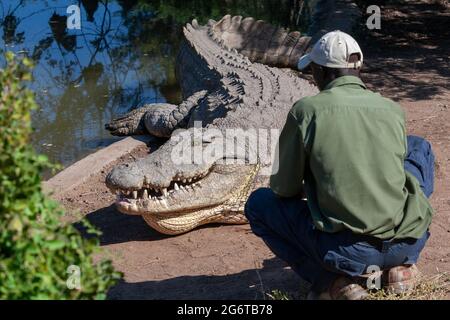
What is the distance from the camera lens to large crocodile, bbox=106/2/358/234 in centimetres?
506

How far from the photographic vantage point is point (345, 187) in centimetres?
340

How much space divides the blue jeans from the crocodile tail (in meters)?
6.09

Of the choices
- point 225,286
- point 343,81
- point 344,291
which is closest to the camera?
point 343,81

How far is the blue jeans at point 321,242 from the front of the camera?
3490 millimetres

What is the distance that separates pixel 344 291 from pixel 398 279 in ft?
1.00

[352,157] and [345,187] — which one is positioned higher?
[352,157]

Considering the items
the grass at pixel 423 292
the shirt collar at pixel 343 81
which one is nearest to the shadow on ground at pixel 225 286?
the grass at pixel 423 292

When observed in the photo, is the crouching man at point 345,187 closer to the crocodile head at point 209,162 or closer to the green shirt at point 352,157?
the green shirt at point 352,157

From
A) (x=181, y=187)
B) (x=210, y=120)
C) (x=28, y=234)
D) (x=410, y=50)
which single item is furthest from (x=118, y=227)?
(x=410, y=50)

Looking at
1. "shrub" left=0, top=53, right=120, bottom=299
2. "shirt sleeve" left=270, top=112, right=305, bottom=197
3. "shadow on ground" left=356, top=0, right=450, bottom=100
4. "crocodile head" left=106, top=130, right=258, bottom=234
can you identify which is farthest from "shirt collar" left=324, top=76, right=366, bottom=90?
"shadow on ground" left=356, top=0, right=450, bottom=100

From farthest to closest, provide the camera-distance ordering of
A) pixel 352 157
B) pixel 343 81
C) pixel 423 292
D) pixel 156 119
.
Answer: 1. pixel 156 119
2. pixel 423 292
3. pixel 343 81
4. pixel 352 157

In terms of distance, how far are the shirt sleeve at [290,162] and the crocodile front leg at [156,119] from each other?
435 centimetres

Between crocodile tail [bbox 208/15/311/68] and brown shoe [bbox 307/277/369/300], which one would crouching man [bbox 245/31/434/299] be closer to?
brown shoe [bbox 307/277/369/300]

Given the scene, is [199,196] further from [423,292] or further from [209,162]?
[423,292]
